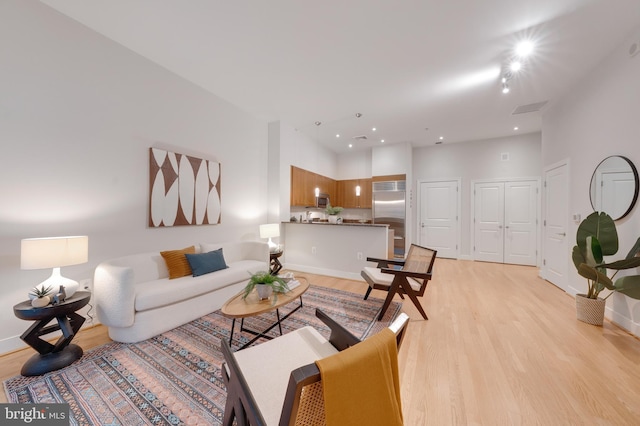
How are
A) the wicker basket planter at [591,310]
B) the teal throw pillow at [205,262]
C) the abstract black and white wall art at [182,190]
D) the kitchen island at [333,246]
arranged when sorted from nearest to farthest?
1. the wicker basket planter at [591,310]
2. the teal throw pillow at [205,262]
3. the abstract black and white wall art at [182,190]
4. the kitchen island at [333,246]

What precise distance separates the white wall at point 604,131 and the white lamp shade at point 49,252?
5.47m

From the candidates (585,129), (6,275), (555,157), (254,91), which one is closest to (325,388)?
(6,275)

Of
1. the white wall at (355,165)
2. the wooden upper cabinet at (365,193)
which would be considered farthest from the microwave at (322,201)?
the white wall at (355,165)

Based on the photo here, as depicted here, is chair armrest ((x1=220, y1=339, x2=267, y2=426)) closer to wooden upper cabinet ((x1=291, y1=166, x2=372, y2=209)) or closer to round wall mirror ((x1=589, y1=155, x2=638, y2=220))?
round wall mirror ((x1=589, y1=155, x2=638, y2=220))

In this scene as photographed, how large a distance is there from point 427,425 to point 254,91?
170 inches

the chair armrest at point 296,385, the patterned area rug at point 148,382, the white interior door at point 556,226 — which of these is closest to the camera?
the chair armrest at point 296,385

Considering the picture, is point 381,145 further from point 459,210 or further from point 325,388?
point 325,388

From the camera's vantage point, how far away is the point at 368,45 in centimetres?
263

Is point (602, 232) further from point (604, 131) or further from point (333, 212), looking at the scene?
point (333, 212)

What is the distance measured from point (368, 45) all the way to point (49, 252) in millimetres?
3672

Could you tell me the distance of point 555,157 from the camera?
3.98 meters

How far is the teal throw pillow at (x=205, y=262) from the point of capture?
112 inches

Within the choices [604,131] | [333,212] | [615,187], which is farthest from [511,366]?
[333,212]

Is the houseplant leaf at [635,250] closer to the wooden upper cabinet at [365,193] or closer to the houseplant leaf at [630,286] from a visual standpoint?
the houseplant leaf at [630,286]
